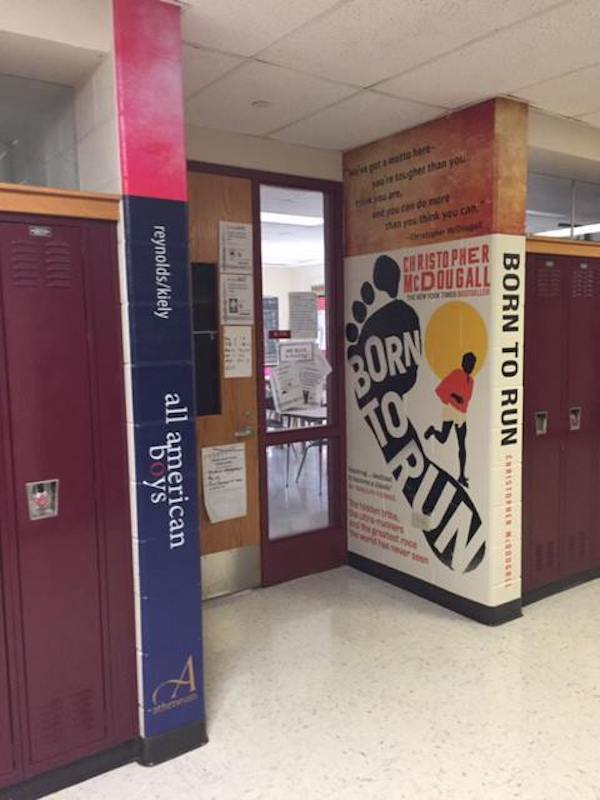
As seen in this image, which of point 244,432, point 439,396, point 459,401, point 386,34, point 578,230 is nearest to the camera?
point 386,34

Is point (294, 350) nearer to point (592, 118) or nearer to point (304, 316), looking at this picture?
point (304, 316)

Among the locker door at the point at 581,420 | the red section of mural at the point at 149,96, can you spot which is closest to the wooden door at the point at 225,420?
the red section of mural at the point at 149,96

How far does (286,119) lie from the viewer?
3.36 metres

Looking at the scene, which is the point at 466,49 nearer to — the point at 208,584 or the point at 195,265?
the point at 195,265

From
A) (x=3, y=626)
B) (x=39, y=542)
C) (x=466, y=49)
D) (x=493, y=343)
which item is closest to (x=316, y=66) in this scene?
(x=466, y=49)

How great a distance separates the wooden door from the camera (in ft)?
11.6

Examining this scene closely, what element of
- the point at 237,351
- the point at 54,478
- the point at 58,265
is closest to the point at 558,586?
the point at 237,351

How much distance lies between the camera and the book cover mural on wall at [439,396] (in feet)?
10.7

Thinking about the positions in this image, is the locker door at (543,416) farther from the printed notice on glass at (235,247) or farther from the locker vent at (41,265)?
the locker vent at (41,265)

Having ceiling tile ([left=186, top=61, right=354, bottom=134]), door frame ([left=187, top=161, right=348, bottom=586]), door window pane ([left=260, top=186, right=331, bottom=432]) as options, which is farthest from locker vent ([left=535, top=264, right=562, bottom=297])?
ceiling tile ([left=186, top=61, right=354, bottom=134])

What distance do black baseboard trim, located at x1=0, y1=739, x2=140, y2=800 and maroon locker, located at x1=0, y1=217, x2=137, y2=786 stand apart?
0.04 metres

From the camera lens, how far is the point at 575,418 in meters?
3.81

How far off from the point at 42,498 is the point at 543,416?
2.63 m

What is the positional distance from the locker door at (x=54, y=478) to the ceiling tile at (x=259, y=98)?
115cm
